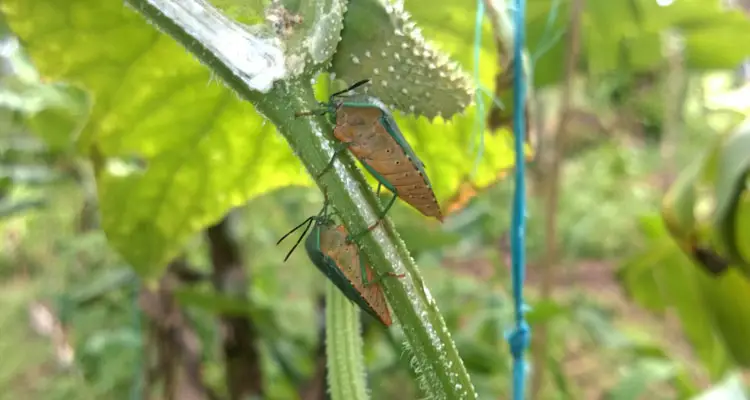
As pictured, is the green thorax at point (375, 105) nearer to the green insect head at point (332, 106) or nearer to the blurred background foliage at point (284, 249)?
the green insect head at point (332, 106)

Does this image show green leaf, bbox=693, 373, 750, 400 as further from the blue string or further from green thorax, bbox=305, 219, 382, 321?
green thorax, bbox=305, 219, 382, 321

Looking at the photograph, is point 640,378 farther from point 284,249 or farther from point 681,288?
point 284,249

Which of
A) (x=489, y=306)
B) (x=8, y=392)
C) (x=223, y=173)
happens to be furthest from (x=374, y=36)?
(x=8, y=392)

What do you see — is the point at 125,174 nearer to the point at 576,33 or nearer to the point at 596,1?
the point at 576,33

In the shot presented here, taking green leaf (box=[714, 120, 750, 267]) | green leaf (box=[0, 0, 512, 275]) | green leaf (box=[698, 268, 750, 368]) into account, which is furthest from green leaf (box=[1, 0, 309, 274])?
green leaf (box=[698, 268, 750, 368])

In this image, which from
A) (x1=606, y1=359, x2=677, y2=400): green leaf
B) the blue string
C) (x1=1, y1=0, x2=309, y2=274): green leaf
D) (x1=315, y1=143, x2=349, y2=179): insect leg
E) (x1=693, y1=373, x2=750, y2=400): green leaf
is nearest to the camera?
(x1=315, y1=143, x2=349, y2=179): insect leg

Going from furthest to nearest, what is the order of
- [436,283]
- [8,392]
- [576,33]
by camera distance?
1. [8,392]
2. [436,283]
3. [576,33]

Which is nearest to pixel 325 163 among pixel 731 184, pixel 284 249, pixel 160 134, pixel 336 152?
pixel 336 152
